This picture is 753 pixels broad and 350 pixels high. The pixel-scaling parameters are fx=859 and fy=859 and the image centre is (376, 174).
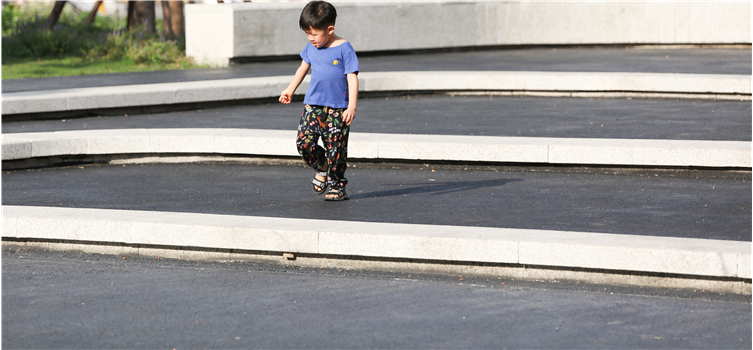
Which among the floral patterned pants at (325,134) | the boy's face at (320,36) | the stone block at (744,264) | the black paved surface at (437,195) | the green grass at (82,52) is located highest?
the green grass at (82,52)

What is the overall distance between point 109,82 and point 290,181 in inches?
258

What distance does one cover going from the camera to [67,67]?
16.2 metres

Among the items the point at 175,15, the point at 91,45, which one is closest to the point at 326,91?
the point at 91,45

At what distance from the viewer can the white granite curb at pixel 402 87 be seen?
37.1 ft

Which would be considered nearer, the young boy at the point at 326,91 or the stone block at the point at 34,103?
the young boy at the point at 326,91

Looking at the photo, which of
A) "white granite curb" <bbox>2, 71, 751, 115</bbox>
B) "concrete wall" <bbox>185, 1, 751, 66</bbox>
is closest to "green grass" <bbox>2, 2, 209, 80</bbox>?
"concrete wall" <bbox>185, 1, 751, 66</bbox>

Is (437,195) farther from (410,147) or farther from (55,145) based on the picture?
(55,145)

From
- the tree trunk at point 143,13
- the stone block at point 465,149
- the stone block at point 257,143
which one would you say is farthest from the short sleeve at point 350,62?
the tree trunk at point 143,13

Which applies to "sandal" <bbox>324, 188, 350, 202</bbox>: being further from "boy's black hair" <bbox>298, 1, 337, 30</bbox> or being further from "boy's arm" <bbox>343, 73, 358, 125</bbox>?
"boy's black hair" <bbox>298, 1, 337, 30</bbox>

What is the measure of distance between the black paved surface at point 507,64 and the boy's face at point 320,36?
7481 mm

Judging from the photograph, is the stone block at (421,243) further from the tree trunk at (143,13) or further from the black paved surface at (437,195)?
the tree trunk at (143,13)

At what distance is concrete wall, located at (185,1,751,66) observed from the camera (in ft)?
51.1

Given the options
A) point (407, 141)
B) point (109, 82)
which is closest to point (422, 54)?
point (109, 82)

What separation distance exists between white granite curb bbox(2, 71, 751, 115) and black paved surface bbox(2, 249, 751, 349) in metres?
6.09
